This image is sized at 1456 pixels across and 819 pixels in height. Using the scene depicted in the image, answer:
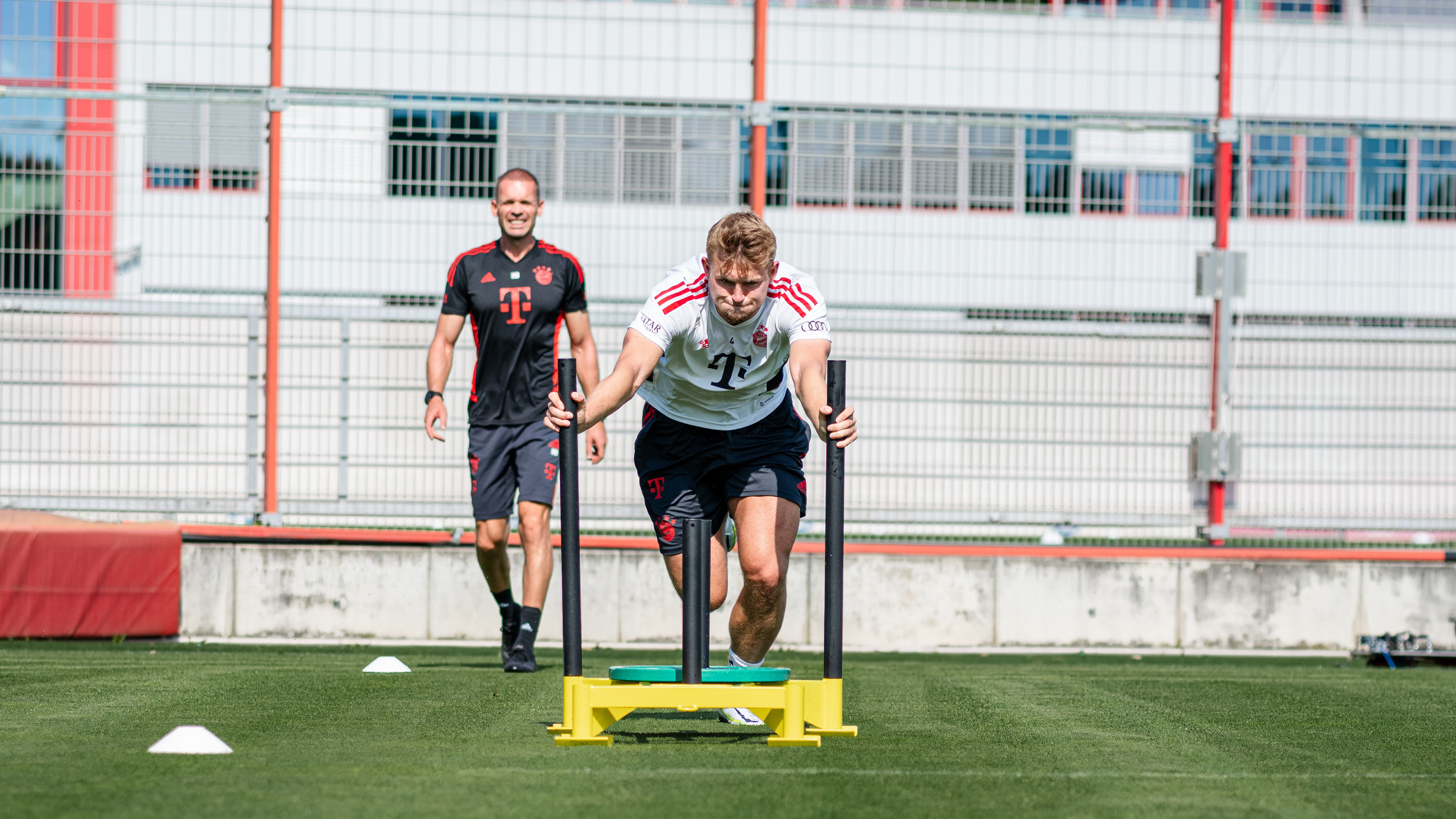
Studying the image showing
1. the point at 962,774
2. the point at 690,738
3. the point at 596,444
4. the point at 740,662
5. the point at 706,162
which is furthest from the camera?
the point at 706,162

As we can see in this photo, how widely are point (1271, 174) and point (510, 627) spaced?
531 cm

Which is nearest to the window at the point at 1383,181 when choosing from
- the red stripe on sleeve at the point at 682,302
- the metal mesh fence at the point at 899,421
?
the metal mesh fence at the point at 899,421

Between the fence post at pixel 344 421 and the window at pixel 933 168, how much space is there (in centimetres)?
337

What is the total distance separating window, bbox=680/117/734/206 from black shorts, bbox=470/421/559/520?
2.31 meters

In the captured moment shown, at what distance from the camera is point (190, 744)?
161 inches

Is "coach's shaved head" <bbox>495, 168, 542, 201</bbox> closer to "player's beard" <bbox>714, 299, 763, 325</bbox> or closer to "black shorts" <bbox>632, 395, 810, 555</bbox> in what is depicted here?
"black shorts" <bbox>632, 395, 810, 555</bbox>

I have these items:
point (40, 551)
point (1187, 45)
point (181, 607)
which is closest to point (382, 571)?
point (181, 607)

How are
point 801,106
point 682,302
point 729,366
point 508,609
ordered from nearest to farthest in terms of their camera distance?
point 682,302, point 729,366, point 508,609, point 801,106

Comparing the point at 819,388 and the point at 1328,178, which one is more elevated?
the point at 1328,178

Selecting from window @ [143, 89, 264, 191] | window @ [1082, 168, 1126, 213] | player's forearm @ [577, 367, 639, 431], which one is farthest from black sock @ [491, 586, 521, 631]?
window @ [1082, 168, 1126, 213]

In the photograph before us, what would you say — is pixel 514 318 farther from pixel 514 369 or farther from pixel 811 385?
pixel 811 385

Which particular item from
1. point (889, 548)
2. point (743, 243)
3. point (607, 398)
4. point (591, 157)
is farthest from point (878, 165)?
point (607, 398)

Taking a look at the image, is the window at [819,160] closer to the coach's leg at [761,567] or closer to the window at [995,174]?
the window at [995,174]

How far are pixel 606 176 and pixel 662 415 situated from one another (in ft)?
12.6
